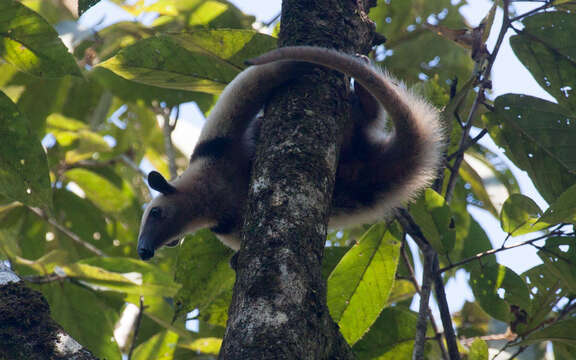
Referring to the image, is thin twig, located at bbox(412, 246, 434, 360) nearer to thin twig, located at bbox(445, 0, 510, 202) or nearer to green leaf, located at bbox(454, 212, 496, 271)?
thin twig, located at bbox(445, 0, 510, 202)

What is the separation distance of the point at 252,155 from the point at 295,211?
4.31 ft

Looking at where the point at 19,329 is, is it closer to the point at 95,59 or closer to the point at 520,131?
the point at 520,131

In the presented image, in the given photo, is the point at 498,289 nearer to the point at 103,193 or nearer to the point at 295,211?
the point at 295,211

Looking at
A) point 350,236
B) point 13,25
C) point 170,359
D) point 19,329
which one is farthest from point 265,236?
point 350,236

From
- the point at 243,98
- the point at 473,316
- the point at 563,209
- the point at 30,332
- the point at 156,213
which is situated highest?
the point at 563,209

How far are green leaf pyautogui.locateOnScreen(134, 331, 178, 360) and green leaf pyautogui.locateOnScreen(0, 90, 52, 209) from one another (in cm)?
131

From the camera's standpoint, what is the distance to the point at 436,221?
8.01 ft

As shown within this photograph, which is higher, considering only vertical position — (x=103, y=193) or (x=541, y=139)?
(x=541, y=139)

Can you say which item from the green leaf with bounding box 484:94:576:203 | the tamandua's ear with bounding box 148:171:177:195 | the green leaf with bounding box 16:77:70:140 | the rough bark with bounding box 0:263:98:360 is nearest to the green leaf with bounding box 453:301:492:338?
the green leaf with bounding box 484:94:576:203

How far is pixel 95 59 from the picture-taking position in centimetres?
400

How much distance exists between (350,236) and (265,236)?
2.70 meters

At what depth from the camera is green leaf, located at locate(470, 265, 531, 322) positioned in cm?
250

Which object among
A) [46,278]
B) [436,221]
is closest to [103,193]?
[46,278]

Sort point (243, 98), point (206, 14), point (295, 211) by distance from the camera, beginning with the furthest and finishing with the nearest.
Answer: point (206, 14) < point (243, 98) < point (295, 211)
